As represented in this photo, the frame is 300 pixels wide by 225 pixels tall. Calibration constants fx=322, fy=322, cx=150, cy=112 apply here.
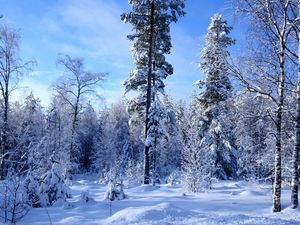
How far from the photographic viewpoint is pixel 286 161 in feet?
45.7

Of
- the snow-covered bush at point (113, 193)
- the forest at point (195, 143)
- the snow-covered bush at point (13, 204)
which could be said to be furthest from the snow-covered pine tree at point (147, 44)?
the snow-covered bush at point (13, 204)

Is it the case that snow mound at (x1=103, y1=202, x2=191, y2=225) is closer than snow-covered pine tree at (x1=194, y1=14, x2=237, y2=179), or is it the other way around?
snow mound at (x1=103, y1=202, x2=191, y2=225)

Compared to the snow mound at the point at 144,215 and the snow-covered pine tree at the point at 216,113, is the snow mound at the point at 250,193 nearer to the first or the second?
the snow mound at the point at 144,215

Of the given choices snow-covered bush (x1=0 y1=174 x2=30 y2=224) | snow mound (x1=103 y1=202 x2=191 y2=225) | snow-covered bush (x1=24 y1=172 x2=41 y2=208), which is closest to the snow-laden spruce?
snow-covered bush (x1=24 y1=172 x2=41 y2=208)

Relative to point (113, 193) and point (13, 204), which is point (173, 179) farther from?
point (13, 204)

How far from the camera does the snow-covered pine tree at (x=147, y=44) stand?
1725 centimetres

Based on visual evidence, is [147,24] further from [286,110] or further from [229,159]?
[229,159]

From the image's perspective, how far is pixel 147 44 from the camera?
18266mm

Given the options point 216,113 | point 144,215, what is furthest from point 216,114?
point 144,215

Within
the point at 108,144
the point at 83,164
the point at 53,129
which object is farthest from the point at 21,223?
the point at 83,164

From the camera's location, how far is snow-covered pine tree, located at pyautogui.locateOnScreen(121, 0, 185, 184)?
17.2 meters

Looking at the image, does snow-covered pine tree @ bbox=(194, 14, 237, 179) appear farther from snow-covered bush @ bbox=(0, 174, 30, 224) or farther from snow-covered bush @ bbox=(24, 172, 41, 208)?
snow-covered bush @ bbox=(0, 174, 30, 224)

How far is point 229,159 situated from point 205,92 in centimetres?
557

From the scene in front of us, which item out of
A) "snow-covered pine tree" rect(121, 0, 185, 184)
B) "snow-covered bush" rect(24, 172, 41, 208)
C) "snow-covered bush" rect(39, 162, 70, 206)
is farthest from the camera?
"snow-covered pine tree" rect(121, 0, 185, 184)
